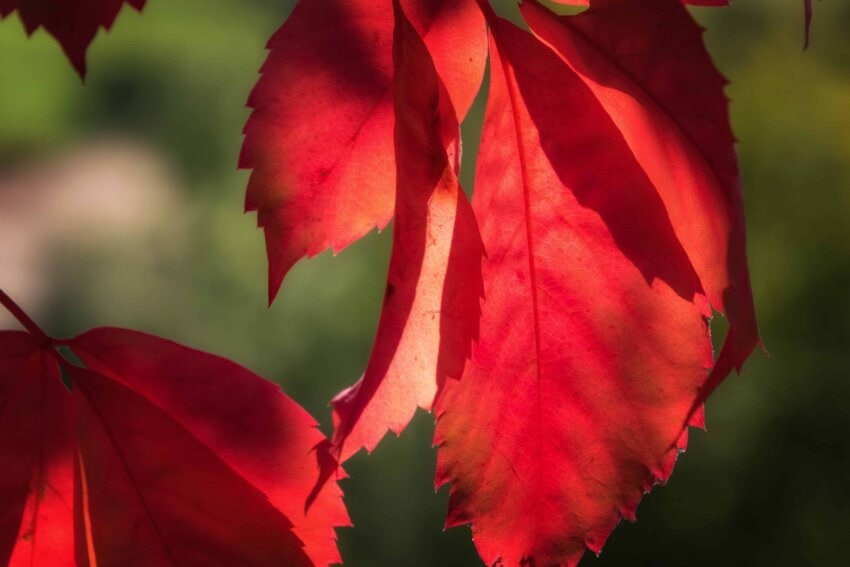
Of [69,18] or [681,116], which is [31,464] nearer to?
[69,18]

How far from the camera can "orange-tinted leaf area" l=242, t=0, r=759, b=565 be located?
368 millimetres

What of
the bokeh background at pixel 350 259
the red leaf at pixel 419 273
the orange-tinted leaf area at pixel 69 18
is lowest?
the bokeh background at pixel 350 259

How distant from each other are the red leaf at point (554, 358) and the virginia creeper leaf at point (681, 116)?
0.9 inches

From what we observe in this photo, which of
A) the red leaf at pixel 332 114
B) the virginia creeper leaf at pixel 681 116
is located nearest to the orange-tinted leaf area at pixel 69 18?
the red leaf at pixel 332 114

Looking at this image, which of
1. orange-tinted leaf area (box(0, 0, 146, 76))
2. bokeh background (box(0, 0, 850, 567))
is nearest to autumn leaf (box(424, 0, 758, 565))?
orange-tinted leaf area (box(0, 0, 146, 76))

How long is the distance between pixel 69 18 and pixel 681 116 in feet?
0.74

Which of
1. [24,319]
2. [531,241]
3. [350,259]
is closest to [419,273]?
[531,241]

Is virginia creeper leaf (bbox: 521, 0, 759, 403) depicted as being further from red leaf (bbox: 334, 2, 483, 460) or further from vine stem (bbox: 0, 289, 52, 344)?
vine stem (bbox: 0, 289, 52, 344)

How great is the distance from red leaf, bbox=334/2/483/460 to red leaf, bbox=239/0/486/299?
0.03 meters

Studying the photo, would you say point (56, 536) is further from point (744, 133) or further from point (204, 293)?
point (744, 133)

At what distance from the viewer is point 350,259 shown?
8.32 feet

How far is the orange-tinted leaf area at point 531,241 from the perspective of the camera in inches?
14.5

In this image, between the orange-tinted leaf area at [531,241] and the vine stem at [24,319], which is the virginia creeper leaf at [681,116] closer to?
the orange-tinted leaf area at [531,241]

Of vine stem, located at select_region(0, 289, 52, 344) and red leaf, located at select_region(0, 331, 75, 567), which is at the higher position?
vine stem, located at select_region(0, 289, 52, 344)
